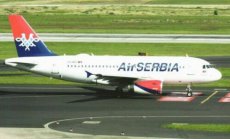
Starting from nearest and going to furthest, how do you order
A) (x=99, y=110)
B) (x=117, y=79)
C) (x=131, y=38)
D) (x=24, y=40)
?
1. (x=99, y=110)
2. (x=117, y=79)
3. (x=24, y=40)
4. (x=131, y=38)

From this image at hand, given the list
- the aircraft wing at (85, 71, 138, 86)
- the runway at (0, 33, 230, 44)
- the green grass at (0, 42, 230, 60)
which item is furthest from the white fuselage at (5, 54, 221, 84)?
the runway at (0, 33, 230, 44)

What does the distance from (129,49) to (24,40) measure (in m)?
37.4

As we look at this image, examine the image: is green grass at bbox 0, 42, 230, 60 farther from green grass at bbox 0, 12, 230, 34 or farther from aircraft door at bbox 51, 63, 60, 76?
aircraft door at bbox 51, 63, 60, 76

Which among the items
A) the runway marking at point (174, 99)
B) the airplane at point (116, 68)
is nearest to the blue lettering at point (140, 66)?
the airplane at point (116, 68)

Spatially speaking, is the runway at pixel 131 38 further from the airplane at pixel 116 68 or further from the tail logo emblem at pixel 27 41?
the airplane at pixel 116 68

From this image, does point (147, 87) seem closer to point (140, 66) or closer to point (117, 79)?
point (140, 66)

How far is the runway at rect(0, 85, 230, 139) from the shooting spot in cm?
3784

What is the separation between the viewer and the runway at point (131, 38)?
100.0 metres

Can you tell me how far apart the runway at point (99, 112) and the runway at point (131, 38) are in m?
43.0

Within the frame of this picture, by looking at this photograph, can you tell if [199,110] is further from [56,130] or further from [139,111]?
[56,130]

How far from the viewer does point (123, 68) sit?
53.0 metres

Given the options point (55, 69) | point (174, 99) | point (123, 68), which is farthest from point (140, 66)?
point (55, 69)

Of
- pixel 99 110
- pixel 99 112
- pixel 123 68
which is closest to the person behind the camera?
pixel 99 112

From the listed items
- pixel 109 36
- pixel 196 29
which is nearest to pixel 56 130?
pixel 109 36
